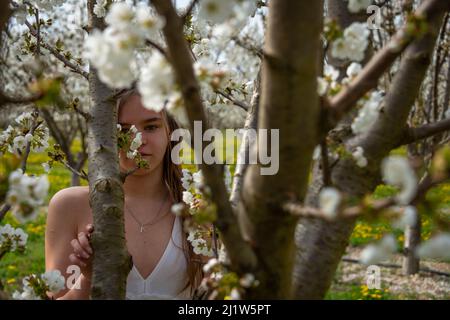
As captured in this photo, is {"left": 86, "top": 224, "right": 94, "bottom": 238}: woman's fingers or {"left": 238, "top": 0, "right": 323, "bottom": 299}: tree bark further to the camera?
{"left": 86, "top": 224, "right": 94, "bottom": 238}: woman's fingers

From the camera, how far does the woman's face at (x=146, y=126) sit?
2.35 metres

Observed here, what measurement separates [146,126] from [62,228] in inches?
24.5

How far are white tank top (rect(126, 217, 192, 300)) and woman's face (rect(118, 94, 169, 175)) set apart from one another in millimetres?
391

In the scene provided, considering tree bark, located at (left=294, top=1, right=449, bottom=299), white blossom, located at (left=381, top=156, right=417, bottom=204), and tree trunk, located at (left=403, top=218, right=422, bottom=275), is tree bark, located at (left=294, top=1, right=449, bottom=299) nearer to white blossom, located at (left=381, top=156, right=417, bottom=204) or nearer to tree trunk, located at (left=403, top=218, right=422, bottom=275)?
white blossom, located at (left=381, top=156, right=417, bottom=204)

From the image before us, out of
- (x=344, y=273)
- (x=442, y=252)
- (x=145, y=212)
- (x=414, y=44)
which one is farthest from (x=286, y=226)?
(x=344, y=273)

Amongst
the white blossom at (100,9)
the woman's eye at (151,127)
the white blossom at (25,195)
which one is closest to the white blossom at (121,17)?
the white blossom at (25,195)

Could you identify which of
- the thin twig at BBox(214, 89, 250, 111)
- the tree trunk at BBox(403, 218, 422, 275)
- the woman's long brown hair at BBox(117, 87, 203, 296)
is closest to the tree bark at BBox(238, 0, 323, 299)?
the thin twig at BBox(214, 89, 250, 111)

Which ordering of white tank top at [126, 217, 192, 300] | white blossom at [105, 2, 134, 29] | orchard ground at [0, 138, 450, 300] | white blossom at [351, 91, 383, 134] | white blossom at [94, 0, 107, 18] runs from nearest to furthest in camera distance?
white blossom at [105, 2, 134, 29] → white blossom at [351, 91, 383, 134] → white blossom at [94, 0, 107, 18] → white tank top at [126, 217, 192, 300] → orchard ground at [0, 138, 450, 300]

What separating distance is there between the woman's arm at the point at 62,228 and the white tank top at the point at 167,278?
0.30 m

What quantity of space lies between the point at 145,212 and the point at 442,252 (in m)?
1.87

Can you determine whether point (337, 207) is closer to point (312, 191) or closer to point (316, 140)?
point (316, 140)

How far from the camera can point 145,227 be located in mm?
2533

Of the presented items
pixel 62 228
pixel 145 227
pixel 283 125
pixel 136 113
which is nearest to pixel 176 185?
pixel 145 227

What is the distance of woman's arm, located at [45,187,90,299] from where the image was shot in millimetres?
2207
